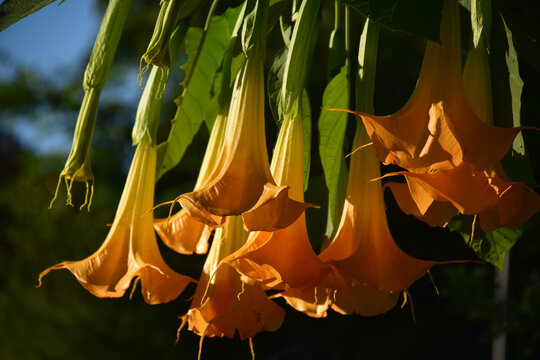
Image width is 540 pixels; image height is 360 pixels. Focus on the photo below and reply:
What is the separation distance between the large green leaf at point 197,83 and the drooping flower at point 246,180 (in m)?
0.13

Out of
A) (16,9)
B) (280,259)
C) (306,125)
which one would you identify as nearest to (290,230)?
(280,259)

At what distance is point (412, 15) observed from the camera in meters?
0.27

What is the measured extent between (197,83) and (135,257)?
17cm

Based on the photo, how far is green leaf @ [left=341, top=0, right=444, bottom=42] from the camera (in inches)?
10.6

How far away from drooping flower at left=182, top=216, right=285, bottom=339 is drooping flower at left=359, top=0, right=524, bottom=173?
12 centimetres

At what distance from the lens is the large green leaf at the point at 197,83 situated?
0.48m

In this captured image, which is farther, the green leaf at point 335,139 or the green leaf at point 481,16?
the green leaf at point 335,139

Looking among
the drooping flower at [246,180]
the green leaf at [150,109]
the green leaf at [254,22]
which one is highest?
the green leaf at [254,22]

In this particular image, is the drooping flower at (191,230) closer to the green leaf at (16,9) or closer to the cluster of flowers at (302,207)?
the cluster of flowers at (302,207)

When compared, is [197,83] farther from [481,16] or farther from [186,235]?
[481,16]

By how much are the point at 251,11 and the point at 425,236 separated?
58.5 inches

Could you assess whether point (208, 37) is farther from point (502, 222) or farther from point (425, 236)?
point (425, 236)

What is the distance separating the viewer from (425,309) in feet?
6.74

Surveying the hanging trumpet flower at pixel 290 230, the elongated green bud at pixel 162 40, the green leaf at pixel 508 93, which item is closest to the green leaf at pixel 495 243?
the green leaf at pixel 508 93
